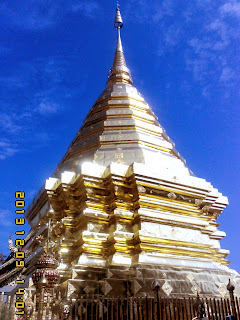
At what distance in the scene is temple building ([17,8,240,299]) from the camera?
264 inches

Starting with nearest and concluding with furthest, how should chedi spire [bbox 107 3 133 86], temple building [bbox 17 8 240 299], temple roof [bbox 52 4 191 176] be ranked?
1. temple building [bbox 17 8 240 299]
2. temple roof [bbox 52 4 191 176]
3. chedi spire [bbox 107 3 133 86]

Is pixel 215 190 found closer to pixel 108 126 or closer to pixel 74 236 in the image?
pixel 108 126

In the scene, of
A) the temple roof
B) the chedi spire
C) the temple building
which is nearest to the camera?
the temple building

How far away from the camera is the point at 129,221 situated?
305 inches

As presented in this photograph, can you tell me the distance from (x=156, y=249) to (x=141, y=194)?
1.25 metres

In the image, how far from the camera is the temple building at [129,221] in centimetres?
671

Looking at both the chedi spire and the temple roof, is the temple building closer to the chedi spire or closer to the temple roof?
the temple roof

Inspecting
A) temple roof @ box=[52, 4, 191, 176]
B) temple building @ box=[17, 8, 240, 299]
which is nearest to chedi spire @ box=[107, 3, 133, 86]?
temple roof @ box=[52, 4, 191, 176]

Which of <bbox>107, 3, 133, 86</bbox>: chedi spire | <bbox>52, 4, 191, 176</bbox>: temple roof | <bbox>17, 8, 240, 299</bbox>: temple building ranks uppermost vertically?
<bbox>107, 3, 133, 86</bbox>: chedi spire

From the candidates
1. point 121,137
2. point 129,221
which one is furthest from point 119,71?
point 129,221

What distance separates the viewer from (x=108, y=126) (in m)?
10.2

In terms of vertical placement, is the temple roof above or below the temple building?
above

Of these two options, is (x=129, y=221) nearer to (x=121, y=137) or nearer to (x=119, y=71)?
(x=121, y=137)

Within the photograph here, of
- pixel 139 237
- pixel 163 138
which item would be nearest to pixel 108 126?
pixel 163 138
